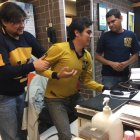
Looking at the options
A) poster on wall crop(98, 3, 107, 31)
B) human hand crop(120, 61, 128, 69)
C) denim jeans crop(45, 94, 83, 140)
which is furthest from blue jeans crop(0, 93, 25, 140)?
poster on wall crop(98, 3, 107, 31)

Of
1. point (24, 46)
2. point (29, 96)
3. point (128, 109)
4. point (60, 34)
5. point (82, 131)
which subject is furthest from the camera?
point (60, 34)

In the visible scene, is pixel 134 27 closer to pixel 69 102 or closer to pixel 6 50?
pixel 69 102

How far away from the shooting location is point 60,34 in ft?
7.91

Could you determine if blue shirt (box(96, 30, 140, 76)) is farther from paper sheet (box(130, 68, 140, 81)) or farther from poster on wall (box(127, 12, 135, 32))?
poster on wall (box(127, 12, 135, 32))

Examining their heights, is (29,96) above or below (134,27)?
below

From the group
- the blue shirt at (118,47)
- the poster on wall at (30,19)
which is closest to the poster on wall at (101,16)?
the blue shirt at (118,47)

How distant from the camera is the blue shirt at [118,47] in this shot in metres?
2.12

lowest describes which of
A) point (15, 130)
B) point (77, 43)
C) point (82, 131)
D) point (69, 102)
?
point (15, 130)

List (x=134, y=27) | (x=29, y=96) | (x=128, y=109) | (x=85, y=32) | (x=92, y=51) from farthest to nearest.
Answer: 1. (x=134, y=27)
2. (x=92, y=51)
3. (x=29, y=96)
4. (x=85, y=32)
5. (x=128, y=109)

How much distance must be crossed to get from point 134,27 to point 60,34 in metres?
2.26

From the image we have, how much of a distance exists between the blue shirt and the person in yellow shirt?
1.88 ft

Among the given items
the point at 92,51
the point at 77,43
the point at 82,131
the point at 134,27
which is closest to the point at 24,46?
the point at 77,43

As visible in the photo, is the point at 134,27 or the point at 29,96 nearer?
the point at 29,96

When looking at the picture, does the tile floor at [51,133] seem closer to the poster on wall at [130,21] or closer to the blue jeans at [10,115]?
the blue jeans at [10,115]
